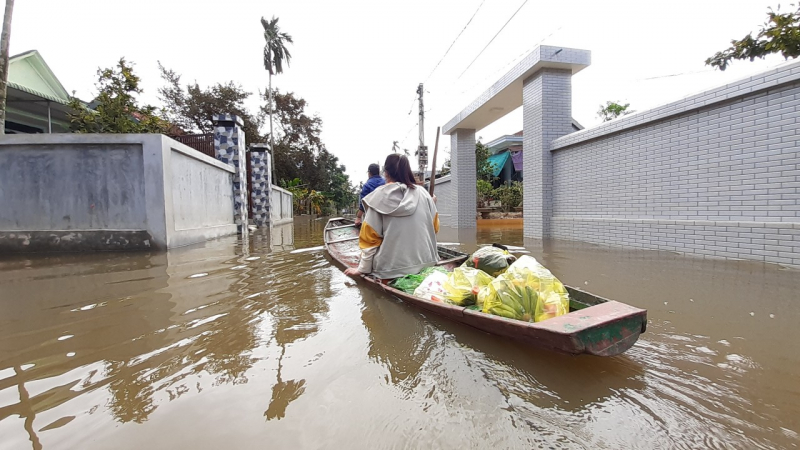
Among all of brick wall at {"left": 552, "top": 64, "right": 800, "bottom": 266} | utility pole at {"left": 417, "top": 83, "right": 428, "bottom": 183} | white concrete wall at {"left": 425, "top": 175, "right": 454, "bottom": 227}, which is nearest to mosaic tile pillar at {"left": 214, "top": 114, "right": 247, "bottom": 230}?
white concrete wall at {"left": 425, "top": 175, "right": 454, "bottom": 227}

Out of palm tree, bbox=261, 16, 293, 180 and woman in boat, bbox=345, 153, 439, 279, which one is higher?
palm tree, bbox=261, 16, 293, 180

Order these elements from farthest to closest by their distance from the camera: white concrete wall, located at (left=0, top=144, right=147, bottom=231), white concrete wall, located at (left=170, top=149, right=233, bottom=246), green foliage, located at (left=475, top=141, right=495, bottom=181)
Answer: green foliage, located at (left=475, top=141, right=495, bottom=181)
white concrete wall, located at (left=170, top=149, right=233, bottom=246)
white concrete wall, located at (left=0, top=144, right=147, bottom=231)

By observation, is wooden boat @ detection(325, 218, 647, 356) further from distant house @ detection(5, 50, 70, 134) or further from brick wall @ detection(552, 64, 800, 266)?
Result: distant house @ detection(5, 50, 70, 134)

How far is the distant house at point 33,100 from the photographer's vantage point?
990 centimetres

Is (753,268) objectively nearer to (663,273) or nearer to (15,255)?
(663,273)

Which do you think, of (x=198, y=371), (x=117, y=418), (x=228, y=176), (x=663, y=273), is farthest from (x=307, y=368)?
(x=228, y=176)

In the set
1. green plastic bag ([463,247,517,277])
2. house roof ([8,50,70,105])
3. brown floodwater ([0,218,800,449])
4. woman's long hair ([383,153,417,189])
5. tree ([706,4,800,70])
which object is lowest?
brown floodwater ([0,218,800,449])

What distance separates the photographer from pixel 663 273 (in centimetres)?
387

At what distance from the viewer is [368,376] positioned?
1.75 m

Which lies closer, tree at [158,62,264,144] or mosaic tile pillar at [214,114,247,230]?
mosaic tile pillar at [214,114,247,230]

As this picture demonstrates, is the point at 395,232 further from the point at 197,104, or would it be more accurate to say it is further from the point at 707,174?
the point at 197,104

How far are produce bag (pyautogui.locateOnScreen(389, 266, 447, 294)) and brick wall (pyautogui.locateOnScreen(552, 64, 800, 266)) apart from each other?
3955 millimetres

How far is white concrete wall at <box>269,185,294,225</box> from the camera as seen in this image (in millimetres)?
15492

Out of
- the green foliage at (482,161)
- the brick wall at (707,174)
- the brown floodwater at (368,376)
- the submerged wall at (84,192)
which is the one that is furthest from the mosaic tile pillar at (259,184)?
the brick wall at (707,174)
